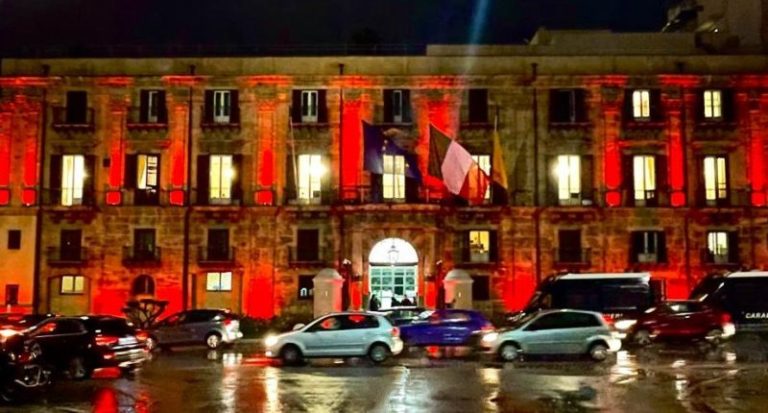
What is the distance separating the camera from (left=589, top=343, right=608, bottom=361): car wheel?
26.2m

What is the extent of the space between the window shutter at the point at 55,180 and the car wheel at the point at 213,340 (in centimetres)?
1587

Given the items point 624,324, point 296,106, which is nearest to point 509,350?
point 624,324

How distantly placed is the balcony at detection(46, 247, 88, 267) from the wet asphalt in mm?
19016

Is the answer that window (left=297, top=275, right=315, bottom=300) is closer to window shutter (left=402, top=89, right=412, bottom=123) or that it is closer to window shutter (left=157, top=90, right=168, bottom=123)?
window shutter (left=402, top=89, right=412, bottom=123)

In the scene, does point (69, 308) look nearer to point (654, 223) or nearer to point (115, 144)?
point (115, 144)

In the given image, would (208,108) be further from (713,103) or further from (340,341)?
(713,103)

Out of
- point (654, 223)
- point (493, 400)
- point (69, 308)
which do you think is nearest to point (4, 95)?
point (69, 308)

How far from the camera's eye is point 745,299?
32719 mm

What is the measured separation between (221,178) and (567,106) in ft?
58.7

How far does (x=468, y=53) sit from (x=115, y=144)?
18.7 m

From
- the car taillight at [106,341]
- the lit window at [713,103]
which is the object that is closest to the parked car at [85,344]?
the car taillight at [106,341]

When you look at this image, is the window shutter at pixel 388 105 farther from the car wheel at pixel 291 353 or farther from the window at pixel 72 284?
the car wheel at pixel 291 353

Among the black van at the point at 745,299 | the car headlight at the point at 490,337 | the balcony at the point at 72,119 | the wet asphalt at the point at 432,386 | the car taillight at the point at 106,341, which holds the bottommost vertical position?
the wet asphalt at the point at 432,386

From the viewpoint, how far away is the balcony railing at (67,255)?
44.8 m
